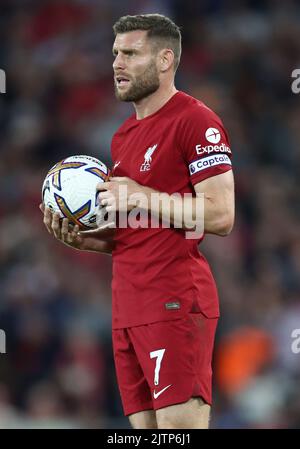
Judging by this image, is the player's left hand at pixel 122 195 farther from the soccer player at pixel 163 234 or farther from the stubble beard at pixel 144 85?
the stubble beard at pixel 144 85

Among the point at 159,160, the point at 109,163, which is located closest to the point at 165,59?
the point at 159,160

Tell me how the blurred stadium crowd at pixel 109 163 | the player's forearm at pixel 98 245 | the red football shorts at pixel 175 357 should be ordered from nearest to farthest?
the red football shorts at pixel 175 357
the player's forearm at pixel 98 245
the blurred stadium crowd at pixel 109 163

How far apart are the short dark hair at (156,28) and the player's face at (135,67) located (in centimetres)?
3

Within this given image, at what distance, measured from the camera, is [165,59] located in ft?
13.3

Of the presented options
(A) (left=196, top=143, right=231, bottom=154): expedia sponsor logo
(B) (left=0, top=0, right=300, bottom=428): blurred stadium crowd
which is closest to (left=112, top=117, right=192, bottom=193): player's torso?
(A) (left=196, top=143, right=231, bottom=154): expedia sponsor logo

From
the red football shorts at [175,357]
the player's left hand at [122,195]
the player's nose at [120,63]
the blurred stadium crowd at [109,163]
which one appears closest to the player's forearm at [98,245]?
the player's left hand at [122,195]

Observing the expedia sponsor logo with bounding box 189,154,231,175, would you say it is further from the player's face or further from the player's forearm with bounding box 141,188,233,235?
the player's face

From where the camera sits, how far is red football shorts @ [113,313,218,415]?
3.76 m

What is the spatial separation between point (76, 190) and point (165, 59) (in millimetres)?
655

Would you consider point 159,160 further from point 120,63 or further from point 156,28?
point 156,28

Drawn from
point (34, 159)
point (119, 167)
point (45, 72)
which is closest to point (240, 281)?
point (34, 159)

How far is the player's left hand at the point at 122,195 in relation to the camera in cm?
382

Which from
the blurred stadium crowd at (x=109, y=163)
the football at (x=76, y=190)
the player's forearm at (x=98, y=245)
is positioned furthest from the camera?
the blurred stadium crowd at (x=109, y=163)

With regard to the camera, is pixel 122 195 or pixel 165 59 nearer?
pixel 122 195
